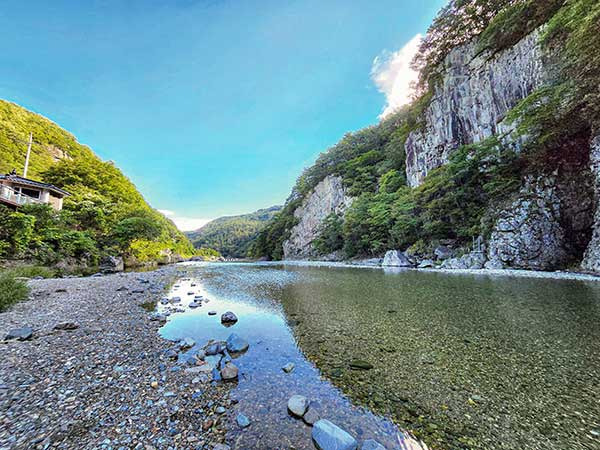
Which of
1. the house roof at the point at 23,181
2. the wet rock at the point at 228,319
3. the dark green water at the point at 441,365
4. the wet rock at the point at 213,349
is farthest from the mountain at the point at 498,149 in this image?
the house roof at the point at 23,181

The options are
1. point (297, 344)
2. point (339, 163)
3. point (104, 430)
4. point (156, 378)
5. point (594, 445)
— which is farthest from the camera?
point (339, 163)

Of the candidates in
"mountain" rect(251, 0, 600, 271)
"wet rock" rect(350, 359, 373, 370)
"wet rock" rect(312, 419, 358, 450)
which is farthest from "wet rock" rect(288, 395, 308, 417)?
"mountain" rect(251, 0, 600, 271)

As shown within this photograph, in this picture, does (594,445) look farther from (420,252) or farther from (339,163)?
(339,163)

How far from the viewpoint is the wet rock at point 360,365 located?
3941mm

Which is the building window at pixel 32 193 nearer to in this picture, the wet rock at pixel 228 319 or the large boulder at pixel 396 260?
the wet rock at pixel 228 319

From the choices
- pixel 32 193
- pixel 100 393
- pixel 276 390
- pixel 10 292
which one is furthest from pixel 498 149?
pixel 32 193

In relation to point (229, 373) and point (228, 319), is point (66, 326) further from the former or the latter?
point (229, 373)

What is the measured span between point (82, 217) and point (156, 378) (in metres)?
27.6

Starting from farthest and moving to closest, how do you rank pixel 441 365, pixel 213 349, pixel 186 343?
pixel 186 343, pixel 213 349, pixel 441 365

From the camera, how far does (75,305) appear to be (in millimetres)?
7281

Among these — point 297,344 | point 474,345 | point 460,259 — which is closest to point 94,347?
point 297,344

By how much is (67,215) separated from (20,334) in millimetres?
20951

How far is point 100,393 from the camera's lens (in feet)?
9.81

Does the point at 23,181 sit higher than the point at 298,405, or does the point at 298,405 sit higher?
the point at 23,181
